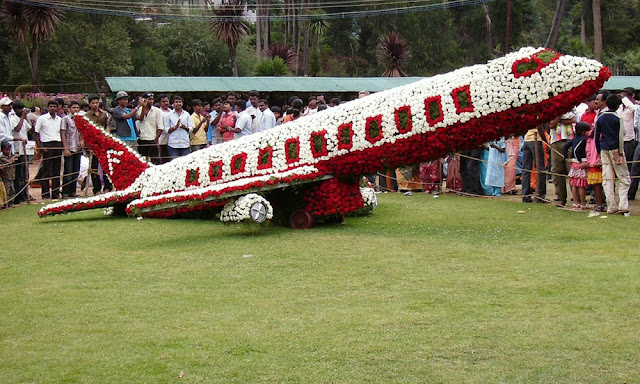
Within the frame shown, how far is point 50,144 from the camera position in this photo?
2148 cm

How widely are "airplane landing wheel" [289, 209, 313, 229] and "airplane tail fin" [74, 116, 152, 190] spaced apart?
4.17 meters

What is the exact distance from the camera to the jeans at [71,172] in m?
21.7

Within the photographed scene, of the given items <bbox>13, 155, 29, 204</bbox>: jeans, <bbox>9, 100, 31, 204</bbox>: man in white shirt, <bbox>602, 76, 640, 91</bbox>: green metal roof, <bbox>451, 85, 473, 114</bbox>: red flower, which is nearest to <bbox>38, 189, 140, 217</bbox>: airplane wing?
<bbox>9, 100, 31, 204</bbox>: man in white shirt

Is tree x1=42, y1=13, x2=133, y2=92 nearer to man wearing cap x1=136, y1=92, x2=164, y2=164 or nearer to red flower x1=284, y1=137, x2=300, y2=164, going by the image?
man wearing cap x1=136, y1=92, x2=164, y2=164

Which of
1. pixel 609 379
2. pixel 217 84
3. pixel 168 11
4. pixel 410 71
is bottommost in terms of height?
pixel 609 379

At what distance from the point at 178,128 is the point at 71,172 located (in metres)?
3.49

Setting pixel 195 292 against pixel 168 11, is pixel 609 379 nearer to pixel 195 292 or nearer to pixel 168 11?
pixel 195 292

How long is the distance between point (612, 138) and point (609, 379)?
9385 millimetres

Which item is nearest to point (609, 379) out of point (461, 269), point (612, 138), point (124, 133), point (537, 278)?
point (537, 278)

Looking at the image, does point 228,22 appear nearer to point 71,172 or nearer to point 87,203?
point 71,172

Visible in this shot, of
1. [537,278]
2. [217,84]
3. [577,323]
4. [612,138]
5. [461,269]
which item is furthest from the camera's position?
[217,84]

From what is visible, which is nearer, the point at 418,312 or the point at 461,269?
the point at 418,312

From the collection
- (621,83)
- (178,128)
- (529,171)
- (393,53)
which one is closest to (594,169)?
(529,171)

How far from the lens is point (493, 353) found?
278 inches
